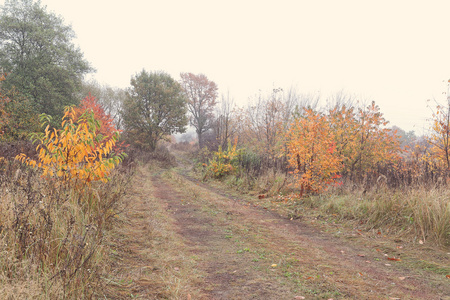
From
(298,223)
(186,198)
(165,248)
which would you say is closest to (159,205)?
(186,198)

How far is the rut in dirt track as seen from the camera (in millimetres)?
3158

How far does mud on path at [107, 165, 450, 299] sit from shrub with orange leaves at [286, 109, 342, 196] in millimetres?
2477

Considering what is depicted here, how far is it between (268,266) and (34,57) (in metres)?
25.2

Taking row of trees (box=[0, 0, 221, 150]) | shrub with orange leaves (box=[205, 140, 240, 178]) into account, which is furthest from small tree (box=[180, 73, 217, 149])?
shrub with orange leaves (box=[205, 140, 240, 178])

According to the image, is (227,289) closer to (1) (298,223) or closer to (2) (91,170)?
(2) (91,170)

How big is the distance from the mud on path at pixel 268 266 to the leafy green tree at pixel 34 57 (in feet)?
65.4

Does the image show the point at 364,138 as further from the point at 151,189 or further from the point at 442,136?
the point at 151,189

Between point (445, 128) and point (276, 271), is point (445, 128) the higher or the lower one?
the higher one

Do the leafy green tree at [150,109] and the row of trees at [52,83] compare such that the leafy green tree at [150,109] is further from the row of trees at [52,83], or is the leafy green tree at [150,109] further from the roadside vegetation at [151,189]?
the roadside vegetation at [151,189]

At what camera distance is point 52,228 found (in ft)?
9.93

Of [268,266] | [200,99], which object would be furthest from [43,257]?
[200,99]

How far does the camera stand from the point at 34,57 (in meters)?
20.7

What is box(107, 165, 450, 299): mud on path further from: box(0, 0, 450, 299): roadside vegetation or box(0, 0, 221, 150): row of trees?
box(0, 0, 221, 150): row of trees

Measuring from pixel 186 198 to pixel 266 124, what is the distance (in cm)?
921
